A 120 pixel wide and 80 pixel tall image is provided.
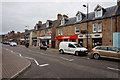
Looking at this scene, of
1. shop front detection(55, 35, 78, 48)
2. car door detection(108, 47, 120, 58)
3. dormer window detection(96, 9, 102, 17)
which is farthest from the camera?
shop front detection(55, 35, 78, 48)

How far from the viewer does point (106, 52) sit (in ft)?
29.7

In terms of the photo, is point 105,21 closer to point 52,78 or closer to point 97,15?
point 97,15

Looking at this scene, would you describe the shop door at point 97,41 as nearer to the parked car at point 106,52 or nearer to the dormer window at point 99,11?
the dormer window at point 99,11

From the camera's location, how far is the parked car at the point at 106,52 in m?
8.41

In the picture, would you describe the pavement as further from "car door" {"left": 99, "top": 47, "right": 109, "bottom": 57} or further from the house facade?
the house facade

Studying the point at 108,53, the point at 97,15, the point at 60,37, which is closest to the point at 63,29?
the point at 60,37

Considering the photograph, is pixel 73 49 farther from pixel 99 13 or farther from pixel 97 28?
pixel 99 13

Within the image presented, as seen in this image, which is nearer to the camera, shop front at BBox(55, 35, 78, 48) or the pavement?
the pavement

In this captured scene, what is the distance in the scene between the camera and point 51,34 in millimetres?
27125

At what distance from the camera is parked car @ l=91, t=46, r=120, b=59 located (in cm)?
841

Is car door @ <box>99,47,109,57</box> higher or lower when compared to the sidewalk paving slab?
higher


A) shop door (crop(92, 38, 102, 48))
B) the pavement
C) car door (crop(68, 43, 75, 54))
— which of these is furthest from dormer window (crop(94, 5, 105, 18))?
the pavement

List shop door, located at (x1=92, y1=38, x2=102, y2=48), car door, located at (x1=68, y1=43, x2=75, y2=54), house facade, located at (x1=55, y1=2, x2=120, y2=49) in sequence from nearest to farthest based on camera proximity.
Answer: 1. car door, located at (x1=68, y1=43, x2=75, y2=54)
2. house facade, located at (x1=55, y1=2, x2=120, y2=49)
3. shop door, located at (x1=92, y1=38, x2=102, y2=48)

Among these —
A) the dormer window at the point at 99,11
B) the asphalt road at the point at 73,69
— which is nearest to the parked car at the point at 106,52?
the asphalt road at the point at 73,69
